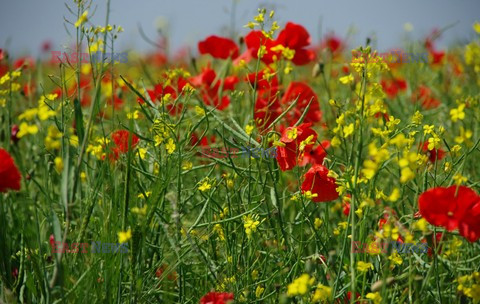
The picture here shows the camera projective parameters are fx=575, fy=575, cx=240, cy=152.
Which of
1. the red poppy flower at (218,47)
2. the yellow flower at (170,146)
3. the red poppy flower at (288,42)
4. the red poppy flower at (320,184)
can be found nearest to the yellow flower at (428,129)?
the red poppy flower at (320,184)

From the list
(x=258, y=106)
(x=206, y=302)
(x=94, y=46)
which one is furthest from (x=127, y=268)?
(x=258, y=106)

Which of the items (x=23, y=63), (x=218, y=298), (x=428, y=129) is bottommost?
(x=218, y=298)

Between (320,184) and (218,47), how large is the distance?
0.93m

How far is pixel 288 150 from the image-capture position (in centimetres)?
118

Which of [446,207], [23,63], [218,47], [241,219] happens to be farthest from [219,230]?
[23,63]

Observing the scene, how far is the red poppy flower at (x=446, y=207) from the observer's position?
2.79 ft

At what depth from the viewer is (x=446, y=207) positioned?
2.82 feet

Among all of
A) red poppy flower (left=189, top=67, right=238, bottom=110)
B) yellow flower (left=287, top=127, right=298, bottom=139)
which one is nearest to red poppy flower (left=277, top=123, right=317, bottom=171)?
yellow flower (left=287, top=127, right=298, bottom=139)

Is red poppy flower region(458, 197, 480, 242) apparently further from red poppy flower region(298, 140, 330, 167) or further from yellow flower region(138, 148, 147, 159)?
yellow flower region(138, 148, 147, 159)

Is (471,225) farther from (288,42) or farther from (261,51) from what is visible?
(288,42)

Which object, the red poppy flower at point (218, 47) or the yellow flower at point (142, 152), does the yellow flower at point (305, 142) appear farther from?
the red poppy flower at point (218, 47)

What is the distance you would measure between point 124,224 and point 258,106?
68 cm


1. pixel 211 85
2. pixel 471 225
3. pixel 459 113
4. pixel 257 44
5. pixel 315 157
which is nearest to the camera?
pixel 471 225

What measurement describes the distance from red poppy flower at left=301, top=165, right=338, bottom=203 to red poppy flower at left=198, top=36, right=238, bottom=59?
869 millimetres
